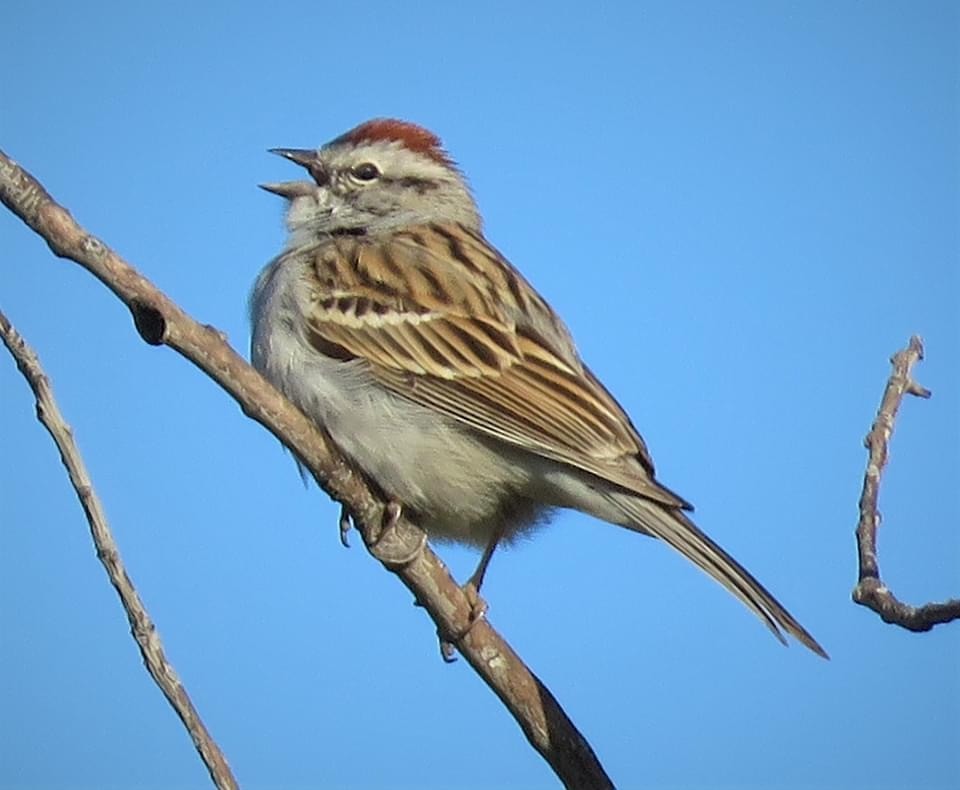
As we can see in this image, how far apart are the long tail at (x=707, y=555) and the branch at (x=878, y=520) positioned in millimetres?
229

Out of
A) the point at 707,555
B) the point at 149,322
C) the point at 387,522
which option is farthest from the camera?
the point at 387,522

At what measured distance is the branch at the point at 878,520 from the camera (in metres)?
3.01

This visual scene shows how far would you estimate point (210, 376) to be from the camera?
340 centimetres

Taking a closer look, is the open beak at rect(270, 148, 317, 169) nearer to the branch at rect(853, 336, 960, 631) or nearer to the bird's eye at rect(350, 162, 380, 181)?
the bird's eye at rect(350, 162, 380, 181)

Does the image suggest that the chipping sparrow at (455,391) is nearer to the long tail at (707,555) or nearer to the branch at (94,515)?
the long tail at (707,555)

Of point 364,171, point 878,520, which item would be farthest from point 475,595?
point 364,171

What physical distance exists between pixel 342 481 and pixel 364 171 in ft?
6.40

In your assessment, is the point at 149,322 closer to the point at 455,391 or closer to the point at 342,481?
the point at 342,481

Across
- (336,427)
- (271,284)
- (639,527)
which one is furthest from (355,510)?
(271,284)

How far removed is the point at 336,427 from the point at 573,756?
1.26 m

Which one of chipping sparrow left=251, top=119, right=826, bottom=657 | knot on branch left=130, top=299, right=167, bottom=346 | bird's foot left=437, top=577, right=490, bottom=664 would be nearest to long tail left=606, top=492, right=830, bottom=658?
chipping sparrow left=251, top=119, right=826, bottom=657

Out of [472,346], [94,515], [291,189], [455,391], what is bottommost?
[94,515]

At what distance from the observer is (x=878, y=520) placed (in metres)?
3.47

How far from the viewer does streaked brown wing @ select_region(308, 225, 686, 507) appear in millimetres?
4348
